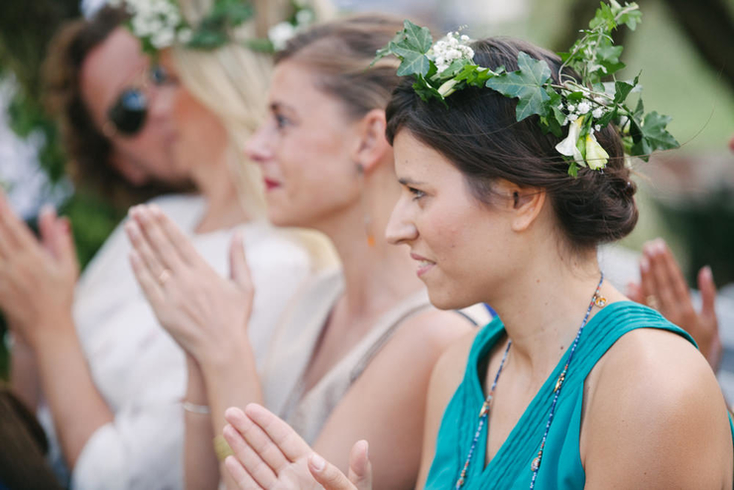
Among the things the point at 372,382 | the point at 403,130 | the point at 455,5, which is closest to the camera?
the point at 403,130

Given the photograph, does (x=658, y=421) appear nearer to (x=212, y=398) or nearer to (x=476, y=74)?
(x=476, y=74)

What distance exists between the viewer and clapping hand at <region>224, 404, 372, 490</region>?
59.7 inches

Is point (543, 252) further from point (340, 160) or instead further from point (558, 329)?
point (340, 160)

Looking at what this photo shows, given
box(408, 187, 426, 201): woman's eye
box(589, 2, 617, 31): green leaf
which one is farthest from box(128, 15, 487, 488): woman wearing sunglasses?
box(589, 2, 617, 31): green leaf

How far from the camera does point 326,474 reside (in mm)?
1388

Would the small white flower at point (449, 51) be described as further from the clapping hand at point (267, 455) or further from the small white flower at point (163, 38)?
the small white flower at point (163, 38)

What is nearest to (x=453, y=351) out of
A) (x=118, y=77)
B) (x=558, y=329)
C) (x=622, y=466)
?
(x=558, y=329)

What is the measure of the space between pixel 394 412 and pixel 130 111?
212cm

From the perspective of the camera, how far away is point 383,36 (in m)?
2.36

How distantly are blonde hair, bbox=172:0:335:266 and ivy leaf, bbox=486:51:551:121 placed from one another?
1.66 m

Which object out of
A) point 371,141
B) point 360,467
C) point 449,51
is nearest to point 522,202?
point 449,51

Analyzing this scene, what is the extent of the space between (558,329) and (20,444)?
1.91 meters

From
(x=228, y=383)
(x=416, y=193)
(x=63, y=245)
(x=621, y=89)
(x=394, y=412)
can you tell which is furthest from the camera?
(x=63, y=245)

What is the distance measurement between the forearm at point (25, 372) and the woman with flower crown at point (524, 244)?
83.7 inches
